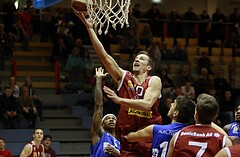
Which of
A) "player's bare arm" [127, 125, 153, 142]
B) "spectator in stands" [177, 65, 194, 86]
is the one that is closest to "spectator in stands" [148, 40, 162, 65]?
"spectator in stands" [177, 65, 194, 86]

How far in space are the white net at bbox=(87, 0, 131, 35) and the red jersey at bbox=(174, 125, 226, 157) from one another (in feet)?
Result: 6.76

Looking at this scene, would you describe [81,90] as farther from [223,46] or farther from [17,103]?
[223,46]

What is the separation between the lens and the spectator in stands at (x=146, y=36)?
16.7 metres

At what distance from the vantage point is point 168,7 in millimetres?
21797

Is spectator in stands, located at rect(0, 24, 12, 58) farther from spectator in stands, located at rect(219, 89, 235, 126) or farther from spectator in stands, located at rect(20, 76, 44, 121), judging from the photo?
spectator in stands, located at rect(219, 89, 235, 126)

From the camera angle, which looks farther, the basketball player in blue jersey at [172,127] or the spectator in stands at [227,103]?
the spectator in stands at [227,103]

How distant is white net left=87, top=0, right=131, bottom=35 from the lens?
6382 millimetres

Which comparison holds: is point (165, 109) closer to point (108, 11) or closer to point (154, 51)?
point (154, 51)

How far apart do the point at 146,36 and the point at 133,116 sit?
36.5 feet

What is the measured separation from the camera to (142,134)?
5.23m

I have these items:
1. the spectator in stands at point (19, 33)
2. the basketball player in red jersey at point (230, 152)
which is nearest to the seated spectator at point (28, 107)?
the spectator in stands at point (19, 33)

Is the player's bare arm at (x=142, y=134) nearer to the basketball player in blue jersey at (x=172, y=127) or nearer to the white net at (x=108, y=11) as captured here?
the basketball player in blue jersey at (x=172, y=127)

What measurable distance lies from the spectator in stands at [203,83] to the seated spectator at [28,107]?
160 inches

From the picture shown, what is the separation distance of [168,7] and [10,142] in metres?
11.1
